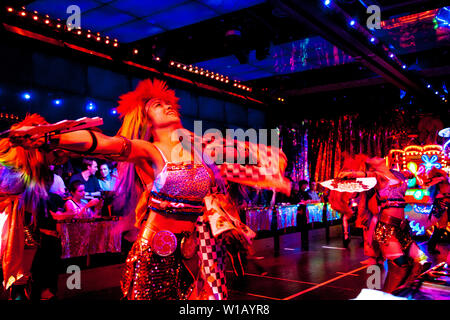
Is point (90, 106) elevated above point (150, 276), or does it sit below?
above

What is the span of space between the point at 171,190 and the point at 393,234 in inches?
124

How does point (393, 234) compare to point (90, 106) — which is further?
point (90, 106)

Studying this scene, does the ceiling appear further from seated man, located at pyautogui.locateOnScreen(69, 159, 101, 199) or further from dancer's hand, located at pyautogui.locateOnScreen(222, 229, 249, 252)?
dancer's hand, located at pyautogui.locateOnScreen(222, 229, 249, 252)

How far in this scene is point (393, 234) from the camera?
4.31m

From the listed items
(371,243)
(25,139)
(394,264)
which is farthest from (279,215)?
(25,139)

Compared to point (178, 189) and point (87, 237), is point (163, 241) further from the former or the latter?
point (87, 237)

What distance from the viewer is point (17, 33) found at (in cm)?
661

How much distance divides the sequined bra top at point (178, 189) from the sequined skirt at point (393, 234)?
294 cm

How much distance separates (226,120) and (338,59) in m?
3.98

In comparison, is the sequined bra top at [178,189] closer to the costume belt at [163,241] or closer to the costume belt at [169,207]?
the costume belt at [169,207]

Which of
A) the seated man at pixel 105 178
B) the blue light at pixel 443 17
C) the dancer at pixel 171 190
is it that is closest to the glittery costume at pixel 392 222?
the dancer at pixel 171 190

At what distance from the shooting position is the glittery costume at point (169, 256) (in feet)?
6.59

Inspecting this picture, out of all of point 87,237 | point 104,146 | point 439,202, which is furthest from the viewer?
point 439,202
